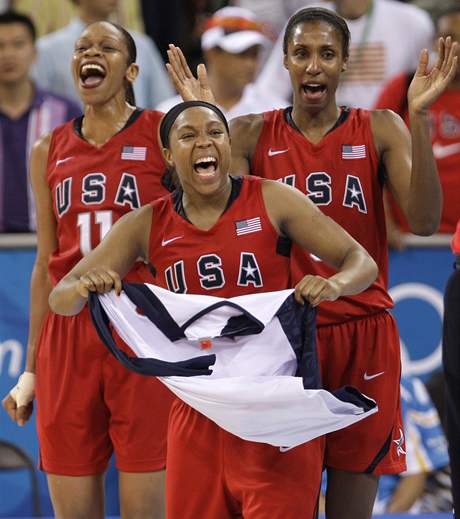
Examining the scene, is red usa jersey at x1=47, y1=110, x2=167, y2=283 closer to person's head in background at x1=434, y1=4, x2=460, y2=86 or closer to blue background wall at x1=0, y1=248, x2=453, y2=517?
blue background wall at x1=0, y1=248, x2=453, y2=517

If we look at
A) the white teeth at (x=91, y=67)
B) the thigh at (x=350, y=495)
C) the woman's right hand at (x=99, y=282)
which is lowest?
the thigh at (x=350, y=495)

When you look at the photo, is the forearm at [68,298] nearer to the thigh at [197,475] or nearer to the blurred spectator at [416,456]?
the thigh at [197,475]

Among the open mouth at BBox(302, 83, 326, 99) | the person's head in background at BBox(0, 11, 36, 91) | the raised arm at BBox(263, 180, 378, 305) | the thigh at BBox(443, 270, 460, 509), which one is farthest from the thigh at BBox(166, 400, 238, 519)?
the person's head in background at BBox(0, 11, 36, 91)

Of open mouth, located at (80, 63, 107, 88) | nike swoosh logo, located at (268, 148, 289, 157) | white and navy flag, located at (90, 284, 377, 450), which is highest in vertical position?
open mouth, located at (80, 63, 107, 88)

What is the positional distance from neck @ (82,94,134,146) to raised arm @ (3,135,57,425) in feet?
0.55

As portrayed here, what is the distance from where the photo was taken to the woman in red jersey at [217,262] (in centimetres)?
362

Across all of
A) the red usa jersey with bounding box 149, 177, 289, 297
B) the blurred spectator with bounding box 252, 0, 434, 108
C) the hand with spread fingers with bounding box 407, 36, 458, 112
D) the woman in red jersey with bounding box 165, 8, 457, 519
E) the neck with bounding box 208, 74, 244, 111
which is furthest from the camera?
the blurred spectator with bounding box 252, 0, 434, 108

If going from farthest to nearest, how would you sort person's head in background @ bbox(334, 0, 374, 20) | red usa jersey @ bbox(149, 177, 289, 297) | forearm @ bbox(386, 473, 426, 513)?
person's head in background @ bbox(334, 0, 374, 20), forearm @ bbox(386, 473, 426, 513), red usa jersey @ bbox(149, 177, 289, 297)

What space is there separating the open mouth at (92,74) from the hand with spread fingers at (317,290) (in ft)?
4.23

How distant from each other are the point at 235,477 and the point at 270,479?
0.10 metres

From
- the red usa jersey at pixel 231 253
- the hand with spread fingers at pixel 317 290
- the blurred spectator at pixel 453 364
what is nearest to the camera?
the hand with spread fingers at pixel 317 290

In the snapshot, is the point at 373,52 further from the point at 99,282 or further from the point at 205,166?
the point at 99,282

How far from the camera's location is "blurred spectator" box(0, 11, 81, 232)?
6.42 meters

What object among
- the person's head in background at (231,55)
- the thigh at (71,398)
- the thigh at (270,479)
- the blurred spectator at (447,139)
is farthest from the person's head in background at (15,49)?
the thigh at (270,479)
